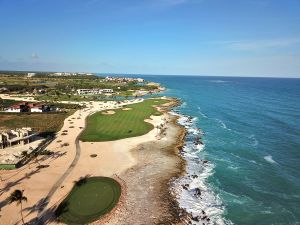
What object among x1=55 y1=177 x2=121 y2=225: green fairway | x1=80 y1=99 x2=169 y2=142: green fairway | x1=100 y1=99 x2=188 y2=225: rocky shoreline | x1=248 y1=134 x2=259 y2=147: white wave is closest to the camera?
x1=55 y1=177 x2=121 y2=225: green fairway

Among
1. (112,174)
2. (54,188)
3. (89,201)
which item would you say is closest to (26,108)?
(112,174)

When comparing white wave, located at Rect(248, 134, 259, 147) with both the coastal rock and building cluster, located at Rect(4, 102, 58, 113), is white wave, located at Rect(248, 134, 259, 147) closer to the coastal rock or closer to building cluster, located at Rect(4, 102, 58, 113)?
the coastal rock

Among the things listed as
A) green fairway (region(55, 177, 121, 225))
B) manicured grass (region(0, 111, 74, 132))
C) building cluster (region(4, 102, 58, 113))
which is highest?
building cluster (region(4, 102, 58, 113))

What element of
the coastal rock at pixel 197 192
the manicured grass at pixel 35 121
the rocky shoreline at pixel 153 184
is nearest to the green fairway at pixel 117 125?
the rocky shoreline at pixel 153 184

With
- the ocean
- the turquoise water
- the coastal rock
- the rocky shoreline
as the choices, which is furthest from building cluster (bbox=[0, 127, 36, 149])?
the coastal rock

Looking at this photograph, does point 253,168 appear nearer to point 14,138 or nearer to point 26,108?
point 14,138

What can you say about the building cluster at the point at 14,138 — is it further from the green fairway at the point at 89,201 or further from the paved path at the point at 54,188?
the green fairway at the point at 89,201
